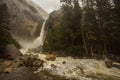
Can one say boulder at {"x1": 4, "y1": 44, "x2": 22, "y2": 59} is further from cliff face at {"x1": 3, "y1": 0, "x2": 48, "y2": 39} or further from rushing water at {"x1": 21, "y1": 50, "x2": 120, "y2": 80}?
cliff face at {"x1": 3, "y1": 0, "x2": 48, "y2": 39}

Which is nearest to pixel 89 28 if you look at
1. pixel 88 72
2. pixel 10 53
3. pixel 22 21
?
pixel 88 72

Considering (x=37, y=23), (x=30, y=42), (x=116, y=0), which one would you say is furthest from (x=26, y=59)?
(x=37, y=23)

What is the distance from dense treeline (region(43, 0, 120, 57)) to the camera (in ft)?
104

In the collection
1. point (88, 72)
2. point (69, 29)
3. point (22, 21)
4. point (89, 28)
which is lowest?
point (88, 72)

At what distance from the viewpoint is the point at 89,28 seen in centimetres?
3275

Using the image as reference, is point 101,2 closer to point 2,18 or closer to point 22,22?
point 2,18

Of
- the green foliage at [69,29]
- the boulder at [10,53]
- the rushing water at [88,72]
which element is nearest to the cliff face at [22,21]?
the green foliage at [69,29]

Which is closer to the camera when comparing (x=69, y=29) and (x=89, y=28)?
(x=89, y=28)

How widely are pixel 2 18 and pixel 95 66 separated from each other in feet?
64.4

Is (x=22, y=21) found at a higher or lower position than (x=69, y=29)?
higher

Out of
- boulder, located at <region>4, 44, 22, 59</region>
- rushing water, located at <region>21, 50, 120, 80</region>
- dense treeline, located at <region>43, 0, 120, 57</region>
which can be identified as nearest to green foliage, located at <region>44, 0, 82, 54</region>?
dense treeline, located at <region>43, 0, 120, 57</region>

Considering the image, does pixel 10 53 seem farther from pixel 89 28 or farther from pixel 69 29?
pixel 89 28

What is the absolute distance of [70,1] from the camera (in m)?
37.0

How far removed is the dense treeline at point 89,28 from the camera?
3182cm
